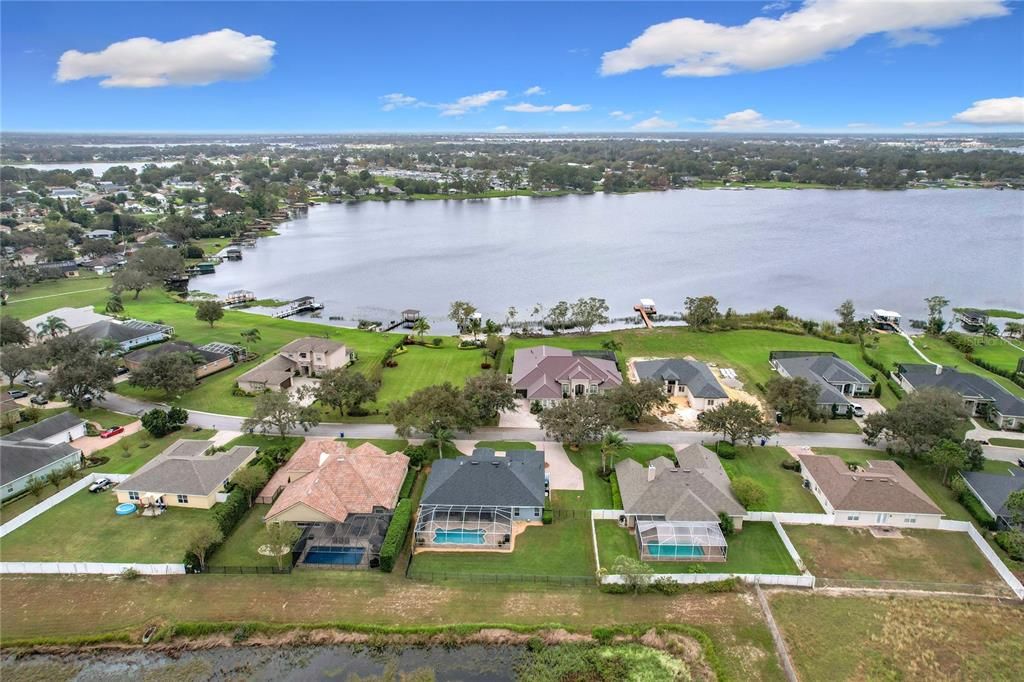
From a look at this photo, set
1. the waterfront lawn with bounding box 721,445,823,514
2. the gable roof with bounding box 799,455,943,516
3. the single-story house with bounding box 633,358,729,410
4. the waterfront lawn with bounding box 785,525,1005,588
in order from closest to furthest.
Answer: the waterfront lawn with bounding box 785,525,1005,588, the gable roof with bounding box 799,455,943,516, the waterfront lawn with bounding box 721,445,823,514, the single-story house with bounding box 633,358,729,410

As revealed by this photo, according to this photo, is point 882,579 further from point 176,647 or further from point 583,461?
point 176,647

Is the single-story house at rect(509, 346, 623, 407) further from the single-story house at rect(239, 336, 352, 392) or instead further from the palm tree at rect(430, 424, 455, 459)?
the single-story house at rect(239, 336, 352, 392)

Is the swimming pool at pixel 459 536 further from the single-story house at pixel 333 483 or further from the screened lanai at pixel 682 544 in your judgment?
the screened lanai at pixel 682 544

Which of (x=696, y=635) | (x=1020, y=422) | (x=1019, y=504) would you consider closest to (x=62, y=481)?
(x=696, y=635)

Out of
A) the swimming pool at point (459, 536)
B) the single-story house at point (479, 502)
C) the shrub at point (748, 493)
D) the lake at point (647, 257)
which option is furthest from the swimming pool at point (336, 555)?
the lake at point (647, 257)

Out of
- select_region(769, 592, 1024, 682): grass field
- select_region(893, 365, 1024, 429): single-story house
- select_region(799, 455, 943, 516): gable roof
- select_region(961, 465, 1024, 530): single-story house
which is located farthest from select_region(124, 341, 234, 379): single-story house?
Answer: select_region(893, 365, 1024, 429): single-story house

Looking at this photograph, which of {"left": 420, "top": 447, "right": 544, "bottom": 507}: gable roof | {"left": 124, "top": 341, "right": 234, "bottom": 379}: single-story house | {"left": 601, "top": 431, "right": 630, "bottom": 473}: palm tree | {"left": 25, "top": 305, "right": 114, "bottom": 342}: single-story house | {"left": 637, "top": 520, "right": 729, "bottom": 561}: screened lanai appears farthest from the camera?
{"left": 25, "top": 305, "right": 114, "bottom": 342}: single-story house
